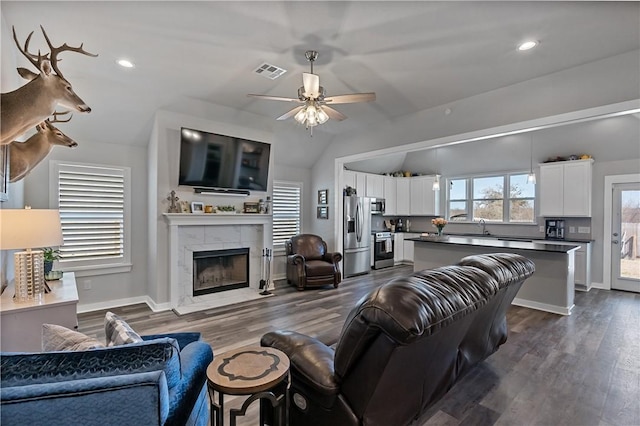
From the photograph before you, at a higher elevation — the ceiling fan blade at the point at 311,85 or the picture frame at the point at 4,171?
the ceiling fan blade at the point at 311,85

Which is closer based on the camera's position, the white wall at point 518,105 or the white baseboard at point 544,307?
the white wall at point 518,105

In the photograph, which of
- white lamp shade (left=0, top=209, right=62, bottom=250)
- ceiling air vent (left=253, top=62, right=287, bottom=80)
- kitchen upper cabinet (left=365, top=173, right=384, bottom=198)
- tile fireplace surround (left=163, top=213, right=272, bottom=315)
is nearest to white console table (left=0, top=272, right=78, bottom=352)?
white lamp shade (left=0, top=209, right=62, bottom=250)

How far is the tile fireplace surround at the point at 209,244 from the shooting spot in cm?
452

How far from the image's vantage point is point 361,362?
55.8 inches

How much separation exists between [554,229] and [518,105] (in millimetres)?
3591

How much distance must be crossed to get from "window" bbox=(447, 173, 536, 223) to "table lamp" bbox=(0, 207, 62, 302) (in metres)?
8.02

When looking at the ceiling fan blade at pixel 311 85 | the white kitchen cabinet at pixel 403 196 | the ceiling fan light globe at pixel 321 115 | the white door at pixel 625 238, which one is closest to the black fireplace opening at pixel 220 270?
the ceiling fan light globe at pixel 321 115

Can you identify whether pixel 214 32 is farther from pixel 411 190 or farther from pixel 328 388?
pixel 411 190

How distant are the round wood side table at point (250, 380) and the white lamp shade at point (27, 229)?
1.65 meters

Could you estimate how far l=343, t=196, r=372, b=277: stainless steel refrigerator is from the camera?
265 inches

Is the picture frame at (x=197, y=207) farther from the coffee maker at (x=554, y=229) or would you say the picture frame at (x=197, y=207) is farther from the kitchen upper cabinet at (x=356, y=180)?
the coffee maker at (x=554, y=229)

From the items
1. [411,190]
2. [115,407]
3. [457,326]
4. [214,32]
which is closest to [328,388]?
[457,326]

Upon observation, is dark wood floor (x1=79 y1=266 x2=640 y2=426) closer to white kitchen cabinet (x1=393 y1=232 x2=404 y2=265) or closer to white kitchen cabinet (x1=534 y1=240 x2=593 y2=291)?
white kitchen cabinet (x1=534 y1=240 x2=593 y2=291)

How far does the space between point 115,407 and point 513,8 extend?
371 cm
